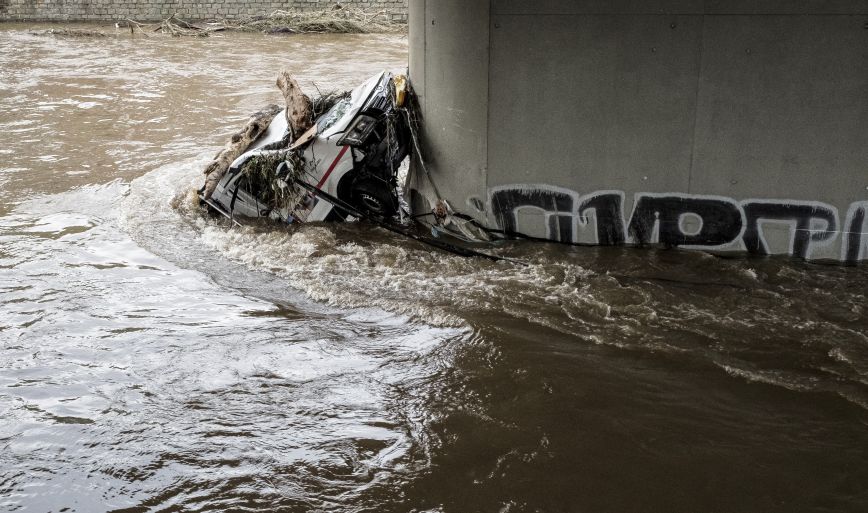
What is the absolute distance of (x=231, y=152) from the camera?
1076cm

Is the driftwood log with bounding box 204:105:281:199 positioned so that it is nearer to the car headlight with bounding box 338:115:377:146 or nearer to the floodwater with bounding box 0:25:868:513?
the floodwater with bounding box 0:25:868:513

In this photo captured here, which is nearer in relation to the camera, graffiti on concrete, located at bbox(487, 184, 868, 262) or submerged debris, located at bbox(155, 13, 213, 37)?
graffiti on concrete, located at bbox(487, 184, 868, 262)

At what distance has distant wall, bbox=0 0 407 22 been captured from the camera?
36.7m

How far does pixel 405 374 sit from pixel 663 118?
Answer: 4500 millimetres

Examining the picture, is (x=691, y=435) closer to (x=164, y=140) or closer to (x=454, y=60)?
(x=454, y=60)

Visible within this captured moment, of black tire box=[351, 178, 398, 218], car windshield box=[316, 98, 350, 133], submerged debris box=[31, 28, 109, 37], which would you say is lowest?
black tire box=[351, 178, 398, 218]

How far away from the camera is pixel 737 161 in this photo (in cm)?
852

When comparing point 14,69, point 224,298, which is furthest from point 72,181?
point 14,69

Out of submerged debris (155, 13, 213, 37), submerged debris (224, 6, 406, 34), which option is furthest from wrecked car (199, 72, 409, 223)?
submerged debris (155, 13, 213, 37)

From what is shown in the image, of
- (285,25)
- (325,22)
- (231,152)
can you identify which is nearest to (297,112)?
(231,152)

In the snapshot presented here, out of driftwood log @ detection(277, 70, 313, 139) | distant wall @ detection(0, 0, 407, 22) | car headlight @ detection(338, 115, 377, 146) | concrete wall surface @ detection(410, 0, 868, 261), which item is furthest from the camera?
distant wall @ detection(0, 0, 407, 22)

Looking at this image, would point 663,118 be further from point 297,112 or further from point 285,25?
point 285,25

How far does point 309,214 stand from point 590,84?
13.5 ft

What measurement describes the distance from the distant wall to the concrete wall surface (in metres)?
28.9
